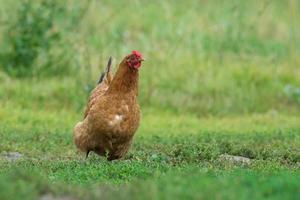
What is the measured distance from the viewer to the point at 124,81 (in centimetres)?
957

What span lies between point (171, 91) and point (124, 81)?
5.15 m

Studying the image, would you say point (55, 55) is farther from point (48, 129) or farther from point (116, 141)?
point (116, 141)

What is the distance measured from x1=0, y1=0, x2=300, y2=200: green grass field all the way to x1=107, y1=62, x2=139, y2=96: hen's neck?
0.77 meters

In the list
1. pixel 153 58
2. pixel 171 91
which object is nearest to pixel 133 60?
pixel 171 91

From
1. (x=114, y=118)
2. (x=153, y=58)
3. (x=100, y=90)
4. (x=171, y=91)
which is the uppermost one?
(x=153, y=58)

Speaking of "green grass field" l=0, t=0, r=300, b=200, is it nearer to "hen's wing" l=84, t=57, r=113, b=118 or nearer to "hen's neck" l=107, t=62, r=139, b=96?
"hen's wing" l=84, t=57, r=113, b=118

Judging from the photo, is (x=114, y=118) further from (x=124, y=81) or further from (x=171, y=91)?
(x=171, y=91)

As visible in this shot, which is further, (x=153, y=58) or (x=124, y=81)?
(x=153, y=58)

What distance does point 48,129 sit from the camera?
A: 12.5 meters

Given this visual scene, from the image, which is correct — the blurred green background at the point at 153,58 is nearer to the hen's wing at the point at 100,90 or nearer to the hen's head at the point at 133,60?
the hen's wing at the point at 100,90

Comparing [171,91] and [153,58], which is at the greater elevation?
[153,58]

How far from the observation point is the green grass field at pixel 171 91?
29.9 feet

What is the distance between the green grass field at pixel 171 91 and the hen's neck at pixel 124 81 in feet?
2.52

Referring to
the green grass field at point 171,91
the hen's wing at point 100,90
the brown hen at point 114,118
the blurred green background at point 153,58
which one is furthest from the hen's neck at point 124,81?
the blurred green background at point 153,58
